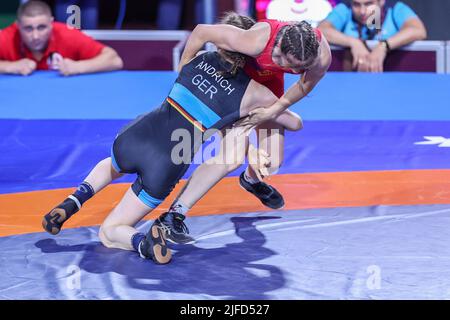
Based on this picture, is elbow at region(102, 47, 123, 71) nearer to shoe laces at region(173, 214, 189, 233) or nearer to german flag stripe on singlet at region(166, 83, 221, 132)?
german flag stripe on singlet at region(166, 83, 221, 132)

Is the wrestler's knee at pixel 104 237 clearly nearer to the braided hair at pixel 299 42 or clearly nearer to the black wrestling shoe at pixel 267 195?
the black wrestling shoe at pixel 267 195

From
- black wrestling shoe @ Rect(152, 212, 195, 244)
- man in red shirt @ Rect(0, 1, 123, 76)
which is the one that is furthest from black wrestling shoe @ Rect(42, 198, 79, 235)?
man in red shirt @ Rect(0, 1, 123, 76)

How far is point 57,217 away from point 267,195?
1016 mm

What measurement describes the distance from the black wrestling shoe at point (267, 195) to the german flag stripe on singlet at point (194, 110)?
602 mm

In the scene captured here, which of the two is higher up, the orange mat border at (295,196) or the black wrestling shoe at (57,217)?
the black wrestling shoe at (57,217)

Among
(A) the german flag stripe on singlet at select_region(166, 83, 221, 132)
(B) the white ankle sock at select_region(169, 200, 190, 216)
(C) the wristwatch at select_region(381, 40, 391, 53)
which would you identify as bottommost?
(B) the white ankle sock at select_region(169, 200, 190, 216)

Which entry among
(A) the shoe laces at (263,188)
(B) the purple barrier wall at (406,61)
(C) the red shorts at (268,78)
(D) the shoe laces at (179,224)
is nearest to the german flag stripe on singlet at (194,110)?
(C) the red shorts at (268,78)

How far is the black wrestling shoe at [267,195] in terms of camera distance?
471 centimetres

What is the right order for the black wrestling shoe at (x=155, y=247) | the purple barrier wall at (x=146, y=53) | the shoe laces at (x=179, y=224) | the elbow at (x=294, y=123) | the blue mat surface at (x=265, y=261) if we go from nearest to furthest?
1. the blue mat surface at (x=265, y=261)
2. the black wrestling shoe at (x=155, y=247)
3. the shoe laces at (x=179, y=224)
4. the elbow at (x=294, y=123)
5. the purple barrier wall at (x=146, y=53)

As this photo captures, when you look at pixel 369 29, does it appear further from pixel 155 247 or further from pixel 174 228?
pixel 155 247

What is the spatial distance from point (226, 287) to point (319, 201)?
49.5 inches

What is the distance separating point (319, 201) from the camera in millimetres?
4879

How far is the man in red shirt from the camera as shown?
6848 mm

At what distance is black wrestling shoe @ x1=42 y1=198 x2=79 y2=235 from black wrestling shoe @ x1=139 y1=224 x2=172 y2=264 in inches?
16.0
